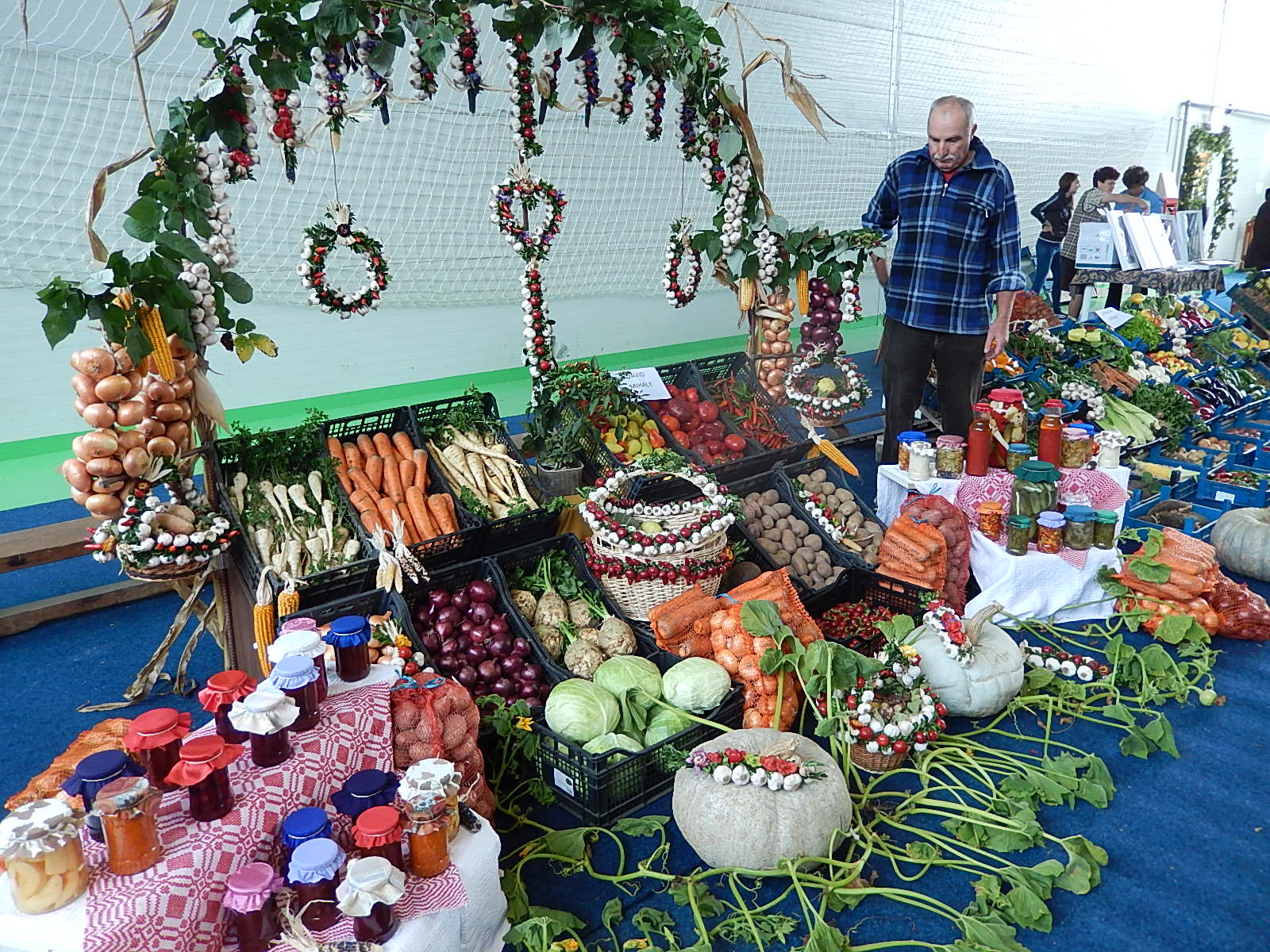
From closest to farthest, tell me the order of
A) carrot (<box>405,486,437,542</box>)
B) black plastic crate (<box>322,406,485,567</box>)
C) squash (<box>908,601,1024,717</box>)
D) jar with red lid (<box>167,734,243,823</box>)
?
jar with red lid (<box>167,734,243,823</box>) → squash (<box>908,601,1024,717</box>) → black plastic crate (<box>322,406,485,567</box>) → carrot (<box>405,486,437,542</box>)

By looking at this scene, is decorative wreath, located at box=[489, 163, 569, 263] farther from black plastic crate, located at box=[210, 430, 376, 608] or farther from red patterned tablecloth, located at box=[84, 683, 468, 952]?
red patterned tablecloth, located at box=[84, 683, 468, 952]

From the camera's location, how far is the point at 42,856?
172 centimetres

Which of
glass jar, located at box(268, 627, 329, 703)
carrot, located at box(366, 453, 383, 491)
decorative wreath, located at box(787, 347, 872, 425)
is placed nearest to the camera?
glass jar, located at box(268, 627, 329, 703)

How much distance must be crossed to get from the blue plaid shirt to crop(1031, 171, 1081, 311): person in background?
6610 mm

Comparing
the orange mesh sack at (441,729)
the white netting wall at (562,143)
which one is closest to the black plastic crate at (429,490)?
the orange mesh sack at (441,729)

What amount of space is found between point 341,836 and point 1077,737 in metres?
2.48

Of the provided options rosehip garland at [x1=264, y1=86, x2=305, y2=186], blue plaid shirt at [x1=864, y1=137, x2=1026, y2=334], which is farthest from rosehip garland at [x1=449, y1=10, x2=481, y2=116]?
blue plaid shirt at [x1=864, y1=137, x2=1026, y2=334]

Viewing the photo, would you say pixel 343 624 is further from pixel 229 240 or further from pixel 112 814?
pixel 229 240

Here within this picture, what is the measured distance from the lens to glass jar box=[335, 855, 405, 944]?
1840 mm

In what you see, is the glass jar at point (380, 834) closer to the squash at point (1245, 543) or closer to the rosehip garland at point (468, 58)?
the rosehip garland at point (468, 58)

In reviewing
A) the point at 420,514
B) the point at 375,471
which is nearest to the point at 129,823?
the point at 420,514

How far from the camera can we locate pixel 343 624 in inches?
104

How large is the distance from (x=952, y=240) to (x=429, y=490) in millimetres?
2750

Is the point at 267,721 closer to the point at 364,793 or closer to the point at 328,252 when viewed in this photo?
the point at 364,793
